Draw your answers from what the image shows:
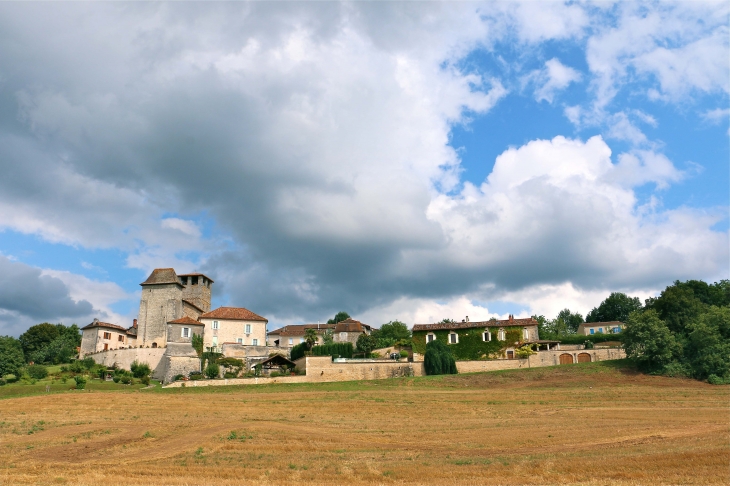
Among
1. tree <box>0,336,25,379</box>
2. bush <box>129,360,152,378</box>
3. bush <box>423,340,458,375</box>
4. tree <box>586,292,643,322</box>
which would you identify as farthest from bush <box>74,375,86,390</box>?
tree <box>586,292,643,322</box>

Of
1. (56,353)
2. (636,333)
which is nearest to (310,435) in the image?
(636,333)

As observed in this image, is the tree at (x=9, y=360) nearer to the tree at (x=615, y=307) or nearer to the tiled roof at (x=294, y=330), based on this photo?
the tiled roof at (x=294, y=330)

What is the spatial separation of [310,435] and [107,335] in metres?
61.4

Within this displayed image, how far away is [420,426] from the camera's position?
3216 cm

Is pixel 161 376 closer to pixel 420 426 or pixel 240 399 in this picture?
pixel 240 399

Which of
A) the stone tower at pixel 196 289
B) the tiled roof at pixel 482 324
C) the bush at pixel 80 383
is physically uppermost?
the stone tower at pixel 196 289

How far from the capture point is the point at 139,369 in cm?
6675

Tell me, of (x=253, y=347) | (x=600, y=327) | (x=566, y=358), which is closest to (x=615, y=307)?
(x=600, y=327)

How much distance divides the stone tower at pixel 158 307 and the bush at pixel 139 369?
7.89 m

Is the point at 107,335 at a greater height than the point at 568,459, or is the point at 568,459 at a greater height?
the point at 107,335

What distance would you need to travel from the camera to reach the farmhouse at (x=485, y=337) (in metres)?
66.4

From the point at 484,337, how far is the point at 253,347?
30346 millimetres

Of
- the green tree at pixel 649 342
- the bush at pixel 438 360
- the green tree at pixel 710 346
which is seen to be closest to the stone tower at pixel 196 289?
the bush at pixel 438 360

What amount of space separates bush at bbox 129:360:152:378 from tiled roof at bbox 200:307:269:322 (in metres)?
10.5
